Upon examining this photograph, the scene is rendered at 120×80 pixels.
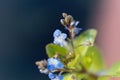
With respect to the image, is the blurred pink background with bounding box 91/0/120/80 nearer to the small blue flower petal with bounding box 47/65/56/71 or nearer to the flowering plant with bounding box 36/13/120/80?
the flowering plant with bounding box 36/13/120/80

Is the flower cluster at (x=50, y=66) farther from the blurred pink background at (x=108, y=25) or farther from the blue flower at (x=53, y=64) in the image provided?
the blurred pink background at (x=108, y=25)

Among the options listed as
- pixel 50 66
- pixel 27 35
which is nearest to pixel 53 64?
pixel 50 66

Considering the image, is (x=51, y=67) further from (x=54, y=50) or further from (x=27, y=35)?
(x=27, y=35)

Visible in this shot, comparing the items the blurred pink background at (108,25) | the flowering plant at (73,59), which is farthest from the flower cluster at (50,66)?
the blurred pink background at (108,25)

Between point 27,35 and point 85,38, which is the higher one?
point 27,35

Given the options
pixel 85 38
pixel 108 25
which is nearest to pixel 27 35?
pixel 108 25

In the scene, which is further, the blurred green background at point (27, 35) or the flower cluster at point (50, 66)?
the blurred green background at point (27, 35)

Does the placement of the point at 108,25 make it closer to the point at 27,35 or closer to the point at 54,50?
the point at 27,35

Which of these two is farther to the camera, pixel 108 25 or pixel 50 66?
pixel 108 25
